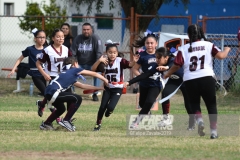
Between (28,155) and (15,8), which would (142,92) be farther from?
(15,8)

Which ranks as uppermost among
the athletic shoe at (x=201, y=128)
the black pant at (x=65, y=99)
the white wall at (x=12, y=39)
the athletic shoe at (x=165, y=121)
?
the black pant at (x=65, y=99)

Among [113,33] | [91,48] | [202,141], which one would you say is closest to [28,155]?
[202,141]

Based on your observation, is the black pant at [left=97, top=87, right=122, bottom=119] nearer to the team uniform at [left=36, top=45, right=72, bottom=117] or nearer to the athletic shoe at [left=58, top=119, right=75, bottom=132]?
the athletic shoe at [left=58, top=119, right=75, bottom=132]

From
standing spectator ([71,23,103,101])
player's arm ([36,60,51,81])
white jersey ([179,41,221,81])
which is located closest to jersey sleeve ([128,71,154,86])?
white jersey ([179,41,221,81])

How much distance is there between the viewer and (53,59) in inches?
494

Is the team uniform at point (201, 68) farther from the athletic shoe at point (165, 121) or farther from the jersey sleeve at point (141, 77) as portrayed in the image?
the athletic shoe at point (165, 121)

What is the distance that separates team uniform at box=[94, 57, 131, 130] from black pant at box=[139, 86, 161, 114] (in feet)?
1.41

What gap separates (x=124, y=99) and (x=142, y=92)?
7.22 meters

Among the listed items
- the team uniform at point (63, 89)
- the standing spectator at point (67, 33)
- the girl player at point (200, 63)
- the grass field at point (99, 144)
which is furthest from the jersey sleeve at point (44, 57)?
the standing spectator at point (67, 33)

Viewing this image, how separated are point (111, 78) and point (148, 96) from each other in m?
0.72

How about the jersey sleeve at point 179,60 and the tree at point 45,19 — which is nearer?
the jersey sleeve at point 179,60

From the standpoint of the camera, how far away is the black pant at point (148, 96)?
11.7 m

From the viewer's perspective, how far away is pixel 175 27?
28.0 metres

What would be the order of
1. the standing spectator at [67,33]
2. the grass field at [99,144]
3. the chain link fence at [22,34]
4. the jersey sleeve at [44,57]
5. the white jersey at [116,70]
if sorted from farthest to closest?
the chain link fence at [22,34], the standing spectator at [67,33], the jersey sleeve at [44,57], the white jersey at [116,70], the grass field at [99,144]
